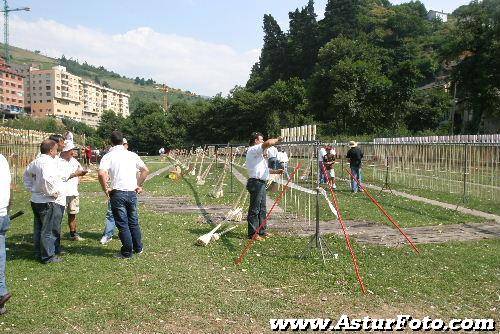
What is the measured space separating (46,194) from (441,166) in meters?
14.4

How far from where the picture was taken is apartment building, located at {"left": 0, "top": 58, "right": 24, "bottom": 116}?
126 metres

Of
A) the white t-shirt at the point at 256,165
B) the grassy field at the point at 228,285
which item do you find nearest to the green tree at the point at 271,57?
the white t-shirt at the point at 256,165

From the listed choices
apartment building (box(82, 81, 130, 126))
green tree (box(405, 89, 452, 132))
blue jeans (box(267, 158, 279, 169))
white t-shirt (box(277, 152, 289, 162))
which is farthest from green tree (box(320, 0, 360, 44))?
apartment building (box(82, 81, 130, 126))

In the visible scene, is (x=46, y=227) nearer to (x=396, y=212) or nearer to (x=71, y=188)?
(x=71, y=188)

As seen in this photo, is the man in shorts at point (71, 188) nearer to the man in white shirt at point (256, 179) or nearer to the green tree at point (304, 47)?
the man in white shirt at point (256, 179)

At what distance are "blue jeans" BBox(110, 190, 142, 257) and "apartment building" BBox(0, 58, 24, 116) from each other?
428ft

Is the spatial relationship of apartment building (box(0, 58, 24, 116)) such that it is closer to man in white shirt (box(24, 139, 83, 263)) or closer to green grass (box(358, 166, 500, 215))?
green grass (box(358, 166, 500, 215))

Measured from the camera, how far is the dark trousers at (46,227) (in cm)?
727

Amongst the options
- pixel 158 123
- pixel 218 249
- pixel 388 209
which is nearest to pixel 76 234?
pixel 218 249

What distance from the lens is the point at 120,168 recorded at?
7.68 meters

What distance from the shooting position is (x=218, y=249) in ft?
27.7

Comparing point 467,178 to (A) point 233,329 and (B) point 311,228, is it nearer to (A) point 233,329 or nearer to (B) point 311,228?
(B) point 311,228

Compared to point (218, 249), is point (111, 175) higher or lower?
higher

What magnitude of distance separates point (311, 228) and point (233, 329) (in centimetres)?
575
